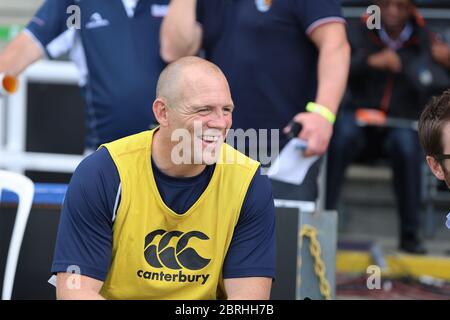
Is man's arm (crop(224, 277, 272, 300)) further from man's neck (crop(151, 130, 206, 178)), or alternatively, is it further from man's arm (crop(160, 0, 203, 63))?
man's arm (crop(160, 0, 203, 63))

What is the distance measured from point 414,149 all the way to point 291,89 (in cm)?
188

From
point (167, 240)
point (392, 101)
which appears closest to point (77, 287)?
point (167, 240)

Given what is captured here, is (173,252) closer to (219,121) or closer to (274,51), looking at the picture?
(219,121)

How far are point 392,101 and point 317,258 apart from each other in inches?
101

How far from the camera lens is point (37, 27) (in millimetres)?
5070

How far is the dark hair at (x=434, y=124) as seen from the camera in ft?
10.9

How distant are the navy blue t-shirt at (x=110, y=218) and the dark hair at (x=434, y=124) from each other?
579 mm

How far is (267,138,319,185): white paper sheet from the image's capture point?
4484mm

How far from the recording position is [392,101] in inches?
263

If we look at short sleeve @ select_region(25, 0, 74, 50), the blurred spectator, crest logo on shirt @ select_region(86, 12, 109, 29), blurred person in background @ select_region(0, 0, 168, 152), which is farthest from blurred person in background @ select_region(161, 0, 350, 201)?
the blurred spectator

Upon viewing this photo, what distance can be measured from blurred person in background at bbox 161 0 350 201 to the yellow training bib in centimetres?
111

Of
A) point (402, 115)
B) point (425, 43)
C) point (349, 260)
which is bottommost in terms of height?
point (349, 260)
